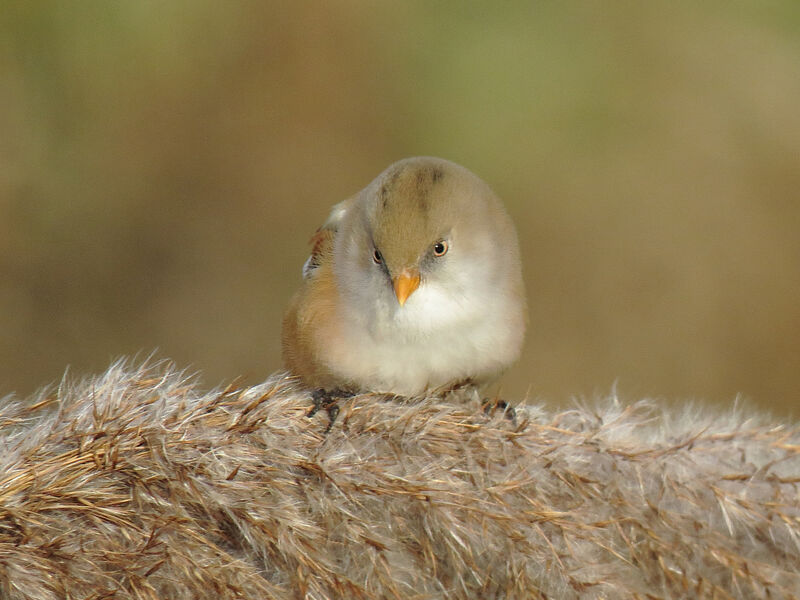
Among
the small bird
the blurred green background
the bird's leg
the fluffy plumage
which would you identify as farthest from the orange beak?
the blurred green background

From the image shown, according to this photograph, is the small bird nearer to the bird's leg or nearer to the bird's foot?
the bird's leg

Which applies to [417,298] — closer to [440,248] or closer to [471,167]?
[440,248]

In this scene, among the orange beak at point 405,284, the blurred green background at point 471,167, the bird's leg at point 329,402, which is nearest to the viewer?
the bird's leg at point 329,402

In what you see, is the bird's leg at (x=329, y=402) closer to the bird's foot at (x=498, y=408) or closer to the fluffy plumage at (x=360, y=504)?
the fluffy plumage at (x=360, y=504)

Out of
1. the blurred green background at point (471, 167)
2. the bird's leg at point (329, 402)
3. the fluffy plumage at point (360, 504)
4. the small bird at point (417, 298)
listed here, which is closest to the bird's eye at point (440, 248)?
the small bird at point (417, 298)

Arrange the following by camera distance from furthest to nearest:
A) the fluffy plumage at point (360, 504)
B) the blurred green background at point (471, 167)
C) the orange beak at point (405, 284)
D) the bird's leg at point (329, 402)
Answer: the blurred green background at point (471, 167), the orange beak at point (405, 284), the bird's leg at point (329, 402), the fluffy plumage at point (360, 504)

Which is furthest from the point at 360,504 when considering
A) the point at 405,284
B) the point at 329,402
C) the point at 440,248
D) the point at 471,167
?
the point at 471,167

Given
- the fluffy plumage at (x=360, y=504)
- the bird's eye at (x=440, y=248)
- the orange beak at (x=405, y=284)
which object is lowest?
the fluffy plumage at (x=360, y=504)
